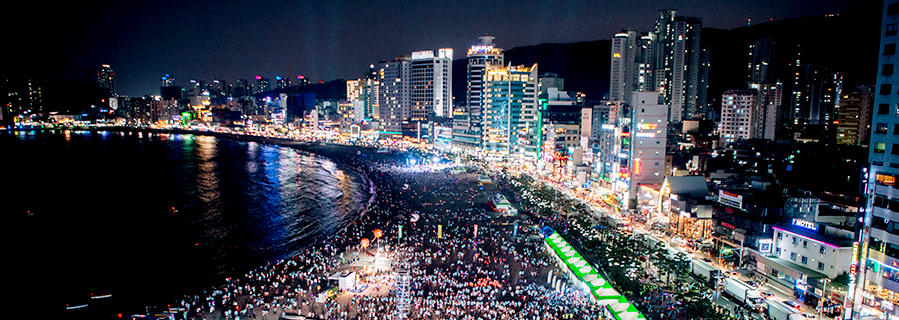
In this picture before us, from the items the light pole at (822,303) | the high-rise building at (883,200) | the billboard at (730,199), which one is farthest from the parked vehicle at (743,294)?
the billboard at (730,199)

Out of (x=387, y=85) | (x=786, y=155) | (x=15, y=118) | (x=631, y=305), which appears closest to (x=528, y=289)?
(x=631, y=305)

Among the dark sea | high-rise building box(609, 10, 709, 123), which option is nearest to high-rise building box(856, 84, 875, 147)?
high-rise building box(609, 10, 709, 123)

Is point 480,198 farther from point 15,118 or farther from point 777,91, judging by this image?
point 15,118

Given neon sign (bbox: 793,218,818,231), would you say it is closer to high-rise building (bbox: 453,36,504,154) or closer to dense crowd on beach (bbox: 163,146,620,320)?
dense crowd on beach (bbox: 163,146,620,320)

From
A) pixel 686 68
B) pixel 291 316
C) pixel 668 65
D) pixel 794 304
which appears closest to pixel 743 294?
pixel 794 304

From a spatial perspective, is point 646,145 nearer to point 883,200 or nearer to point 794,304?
point 794,304

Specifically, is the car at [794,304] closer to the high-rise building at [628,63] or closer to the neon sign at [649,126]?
the neon sign at [649,126]
